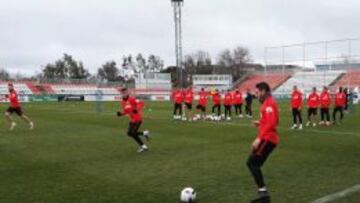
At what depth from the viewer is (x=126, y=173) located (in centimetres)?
1122

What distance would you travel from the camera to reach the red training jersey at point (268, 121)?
27.2 ft

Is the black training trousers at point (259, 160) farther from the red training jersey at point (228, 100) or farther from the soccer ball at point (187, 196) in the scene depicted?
the red training jersey at point (228, 100)

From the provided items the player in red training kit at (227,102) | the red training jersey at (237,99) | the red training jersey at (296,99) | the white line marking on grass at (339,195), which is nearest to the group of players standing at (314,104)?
the red training jersey at (296,99)

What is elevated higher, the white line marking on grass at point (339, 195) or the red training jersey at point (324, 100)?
the red training jersey at point (324, 100)

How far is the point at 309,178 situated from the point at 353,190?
1313 mm

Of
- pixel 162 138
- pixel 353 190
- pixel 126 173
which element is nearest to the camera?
pixel 353 190

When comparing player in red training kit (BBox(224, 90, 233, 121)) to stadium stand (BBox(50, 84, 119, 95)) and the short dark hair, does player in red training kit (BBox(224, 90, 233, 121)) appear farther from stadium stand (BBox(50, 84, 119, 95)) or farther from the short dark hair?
stadium stand (BBox(50, 84, 119, 95))

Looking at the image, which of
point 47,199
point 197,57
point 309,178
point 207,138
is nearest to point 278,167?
point 309,178

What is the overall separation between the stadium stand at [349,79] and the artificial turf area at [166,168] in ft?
157

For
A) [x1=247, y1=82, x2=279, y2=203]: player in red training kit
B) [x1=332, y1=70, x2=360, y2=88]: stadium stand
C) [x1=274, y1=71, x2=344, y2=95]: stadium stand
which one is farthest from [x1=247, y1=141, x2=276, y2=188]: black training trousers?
[x1=332, y1=70, x2=360, y2=88]: stadium stand

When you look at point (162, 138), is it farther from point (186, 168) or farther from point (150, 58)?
point (150, 58)

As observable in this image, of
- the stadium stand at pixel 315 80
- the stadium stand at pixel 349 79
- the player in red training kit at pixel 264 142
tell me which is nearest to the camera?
the player in red training kit at pixel 264 142

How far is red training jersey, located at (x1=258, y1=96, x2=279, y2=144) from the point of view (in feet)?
27.2

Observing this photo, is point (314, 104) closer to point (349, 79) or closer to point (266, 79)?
point (349, 79)
